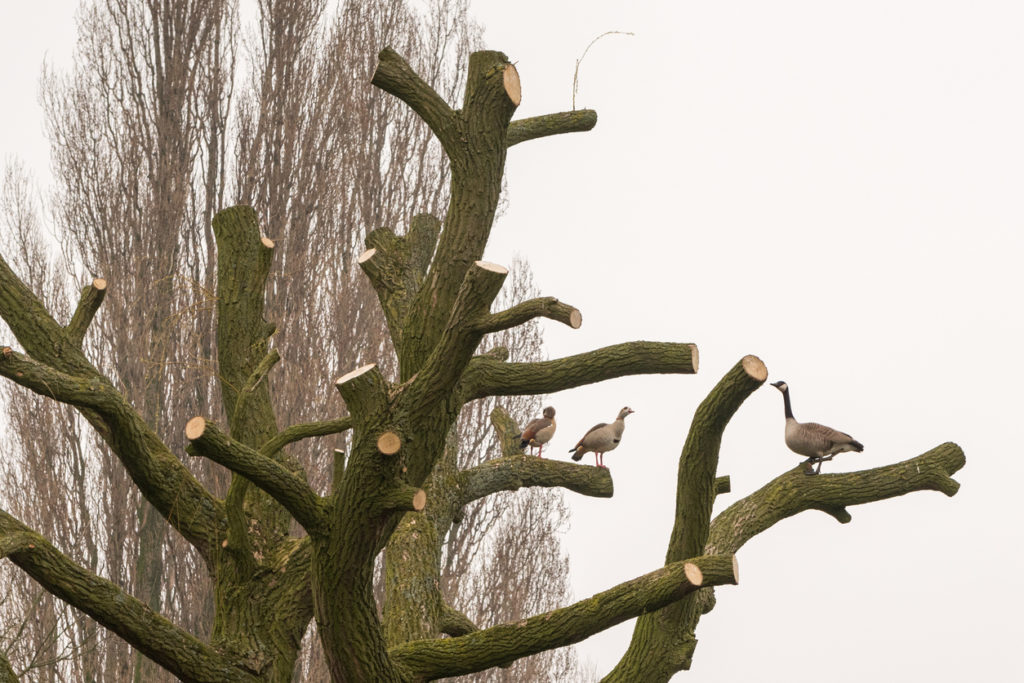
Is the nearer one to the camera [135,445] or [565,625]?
[565,625]

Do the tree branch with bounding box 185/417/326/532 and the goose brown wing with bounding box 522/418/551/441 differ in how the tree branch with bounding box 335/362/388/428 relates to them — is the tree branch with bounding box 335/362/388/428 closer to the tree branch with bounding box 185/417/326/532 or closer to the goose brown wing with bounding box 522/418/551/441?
the tree branch with bounding box 185/417/326/532

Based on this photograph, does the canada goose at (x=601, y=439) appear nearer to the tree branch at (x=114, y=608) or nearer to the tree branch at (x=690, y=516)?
the tree branch at (x=690, y=516)

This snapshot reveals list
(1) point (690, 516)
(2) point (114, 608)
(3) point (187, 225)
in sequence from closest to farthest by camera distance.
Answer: (2) point (114, 608), (1) point (690, 516), (3) point (187, 225)

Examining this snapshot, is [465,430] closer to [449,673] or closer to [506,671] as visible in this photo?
[506,671]

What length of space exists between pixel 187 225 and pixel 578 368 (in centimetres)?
900

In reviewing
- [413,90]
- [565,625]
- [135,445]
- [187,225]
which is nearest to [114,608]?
[135,445]

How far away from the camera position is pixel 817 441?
→ 17.5ft

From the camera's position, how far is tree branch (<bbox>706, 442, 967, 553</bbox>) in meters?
5.32

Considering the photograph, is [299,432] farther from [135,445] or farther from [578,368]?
[578,368]

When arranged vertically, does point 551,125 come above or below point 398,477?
above

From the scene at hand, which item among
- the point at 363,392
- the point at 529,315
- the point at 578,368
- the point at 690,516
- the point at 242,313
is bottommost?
the point at 690,516

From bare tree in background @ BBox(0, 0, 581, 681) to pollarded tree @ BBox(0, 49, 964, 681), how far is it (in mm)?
5530

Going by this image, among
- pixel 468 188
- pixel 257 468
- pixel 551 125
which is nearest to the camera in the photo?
pixel 257 468

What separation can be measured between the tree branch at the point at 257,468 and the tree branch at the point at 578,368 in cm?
152
